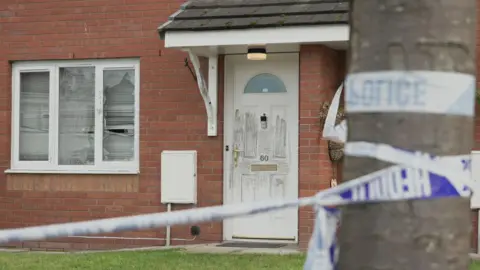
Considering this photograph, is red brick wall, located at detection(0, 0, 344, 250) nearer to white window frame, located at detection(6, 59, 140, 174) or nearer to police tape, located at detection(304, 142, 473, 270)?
white window frame, located at detection(6, 59, 140, 174)

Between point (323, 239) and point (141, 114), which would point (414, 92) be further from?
point (141, 114)

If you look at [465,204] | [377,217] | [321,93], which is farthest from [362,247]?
[321,93]

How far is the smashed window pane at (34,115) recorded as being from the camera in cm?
1169

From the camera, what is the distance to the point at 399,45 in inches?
76.5

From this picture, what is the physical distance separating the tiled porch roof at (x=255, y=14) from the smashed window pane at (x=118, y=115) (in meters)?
1.56

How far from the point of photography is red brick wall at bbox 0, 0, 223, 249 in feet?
35.6

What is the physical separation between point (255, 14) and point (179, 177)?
2438mm

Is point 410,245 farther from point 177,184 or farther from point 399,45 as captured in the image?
point 177,184

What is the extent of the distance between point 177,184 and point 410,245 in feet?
29.2

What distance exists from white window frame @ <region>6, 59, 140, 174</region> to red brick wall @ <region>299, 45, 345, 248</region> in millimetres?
2443

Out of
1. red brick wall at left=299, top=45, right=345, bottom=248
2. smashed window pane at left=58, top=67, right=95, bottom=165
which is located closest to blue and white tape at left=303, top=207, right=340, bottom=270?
red brick wall at left=299, top=45, right=345, bottom=248

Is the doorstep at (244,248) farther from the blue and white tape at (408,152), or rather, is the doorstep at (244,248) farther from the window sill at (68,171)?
the blue and white tape at (408,152)

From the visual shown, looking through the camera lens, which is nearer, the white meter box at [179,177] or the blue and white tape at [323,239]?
the blue and white tape at [323,239]

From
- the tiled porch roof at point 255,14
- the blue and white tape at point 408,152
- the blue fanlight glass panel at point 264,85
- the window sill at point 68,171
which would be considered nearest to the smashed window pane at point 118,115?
the window sill at point 68,171
